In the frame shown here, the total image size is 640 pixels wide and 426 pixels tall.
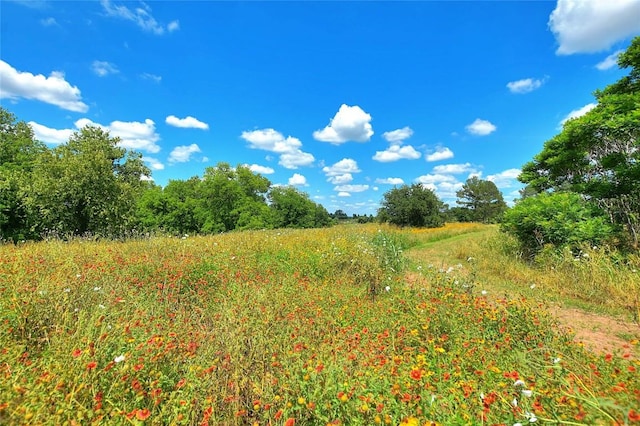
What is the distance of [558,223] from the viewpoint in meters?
7.93

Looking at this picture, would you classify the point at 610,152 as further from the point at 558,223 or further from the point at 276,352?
the point at 276,352

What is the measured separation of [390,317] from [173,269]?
4.18 m

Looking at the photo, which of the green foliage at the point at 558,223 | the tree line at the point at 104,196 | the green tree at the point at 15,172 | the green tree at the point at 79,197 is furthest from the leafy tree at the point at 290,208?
the green foliage at the point at 558,223

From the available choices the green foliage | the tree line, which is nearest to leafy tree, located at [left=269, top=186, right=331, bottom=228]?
the tree line

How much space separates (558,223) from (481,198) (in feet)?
174

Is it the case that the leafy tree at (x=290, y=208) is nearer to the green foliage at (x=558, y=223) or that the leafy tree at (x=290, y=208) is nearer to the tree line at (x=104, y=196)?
the tree line at (x=104, y=196)

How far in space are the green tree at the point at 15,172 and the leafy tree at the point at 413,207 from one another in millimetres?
25391

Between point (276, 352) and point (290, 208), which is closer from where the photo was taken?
point (276, 352)

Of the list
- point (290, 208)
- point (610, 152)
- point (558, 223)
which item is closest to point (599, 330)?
point (558, 223)

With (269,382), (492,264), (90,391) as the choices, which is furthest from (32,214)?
(492,264)

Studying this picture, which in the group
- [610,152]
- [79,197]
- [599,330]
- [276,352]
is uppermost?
[610,152]

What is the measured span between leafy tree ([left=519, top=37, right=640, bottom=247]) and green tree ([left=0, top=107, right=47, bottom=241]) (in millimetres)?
17390

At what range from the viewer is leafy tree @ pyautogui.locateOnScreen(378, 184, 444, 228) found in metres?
26.6

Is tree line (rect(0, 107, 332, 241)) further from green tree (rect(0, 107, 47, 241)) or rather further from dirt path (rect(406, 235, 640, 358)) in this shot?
dirt path (rect(406, 235, 640, 358))
